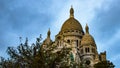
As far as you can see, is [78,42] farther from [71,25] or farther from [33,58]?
[33,58]

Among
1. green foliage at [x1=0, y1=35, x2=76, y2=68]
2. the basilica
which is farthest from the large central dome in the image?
green foliage at [x1=0, y1=35, x2=76, y2=68]

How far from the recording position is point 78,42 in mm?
67625

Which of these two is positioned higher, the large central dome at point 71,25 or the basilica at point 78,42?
the large central dome at point 71,25

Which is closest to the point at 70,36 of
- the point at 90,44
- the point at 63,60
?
the point at 90,44

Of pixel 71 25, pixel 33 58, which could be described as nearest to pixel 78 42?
pixel 71 25

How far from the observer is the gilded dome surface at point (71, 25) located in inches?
2832

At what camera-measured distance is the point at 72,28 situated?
71438mm

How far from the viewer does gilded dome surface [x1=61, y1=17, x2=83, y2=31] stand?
71938mm

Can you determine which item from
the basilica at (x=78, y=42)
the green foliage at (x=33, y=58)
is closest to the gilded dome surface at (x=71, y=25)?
the basilica at (x=78, y=42)

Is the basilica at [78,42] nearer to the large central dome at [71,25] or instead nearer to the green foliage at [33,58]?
the large central dome at [71,25]

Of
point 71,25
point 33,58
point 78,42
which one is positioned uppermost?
point 71,25

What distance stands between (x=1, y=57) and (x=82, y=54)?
45.8 m

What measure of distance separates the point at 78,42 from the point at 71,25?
7.09 metres

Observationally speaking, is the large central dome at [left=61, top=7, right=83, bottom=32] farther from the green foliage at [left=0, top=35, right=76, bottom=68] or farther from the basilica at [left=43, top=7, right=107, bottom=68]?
the green foliage at [left=0, top=35, right=76, bottom=68]
